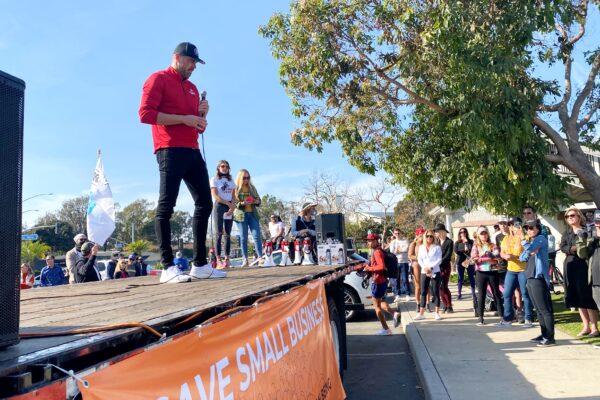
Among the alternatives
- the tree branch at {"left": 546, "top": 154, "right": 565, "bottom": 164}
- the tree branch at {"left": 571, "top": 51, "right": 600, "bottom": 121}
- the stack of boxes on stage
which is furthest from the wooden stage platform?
the tree branch at {"left": 571, "top": 51, "right": 600, "bottom": 121}

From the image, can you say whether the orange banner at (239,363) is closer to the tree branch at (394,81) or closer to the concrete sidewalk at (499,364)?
the concrete sidewalk at (499,364)

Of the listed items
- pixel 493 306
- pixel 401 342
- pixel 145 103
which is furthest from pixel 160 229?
pixel 493 306

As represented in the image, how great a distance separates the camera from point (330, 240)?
7793 mm

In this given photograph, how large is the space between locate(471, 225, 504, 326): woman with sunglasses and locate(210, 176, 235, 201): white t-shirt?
189 inches

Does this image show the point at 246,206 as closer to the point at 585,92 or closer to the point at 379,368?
the point at 379,368

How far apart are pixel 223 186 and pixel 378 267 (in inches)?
133

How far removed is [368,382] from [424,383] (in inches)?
40.5

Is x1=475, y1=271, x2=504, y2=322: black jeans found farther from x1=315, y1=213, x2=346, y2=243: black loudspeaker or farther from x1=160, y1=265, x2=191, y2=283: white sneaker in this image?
x1=160, y1=265, x2=191, y2=283: white sneaker

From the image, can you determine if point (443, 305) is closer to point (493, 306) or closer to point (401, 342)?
point (493, 306)

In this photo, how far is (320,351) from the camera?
481 cm

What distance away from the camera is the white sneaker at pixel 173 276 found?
449 centimetres

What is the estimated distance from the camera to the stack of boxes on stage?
758cm

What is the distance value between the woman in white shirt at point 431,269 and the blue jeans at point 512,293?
63.9 inches

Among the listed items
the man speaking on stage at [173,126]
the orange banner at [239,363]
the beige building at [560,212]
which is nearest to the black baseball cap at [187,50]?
the man speaking on stage at [173,126]
